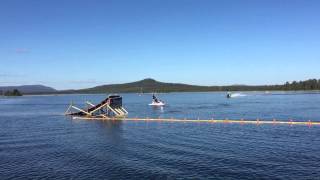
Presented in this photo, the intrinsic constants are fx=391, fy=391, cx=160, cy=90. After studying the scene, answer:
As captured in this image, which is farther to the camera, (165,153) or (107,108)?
(107,108)

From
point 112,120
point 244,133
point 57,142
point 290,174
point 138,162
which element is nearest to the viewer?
point 290,174

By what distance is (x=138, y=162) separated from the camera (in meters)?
43.7

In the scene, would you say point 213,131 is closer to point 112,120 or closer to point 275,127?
point 275,127

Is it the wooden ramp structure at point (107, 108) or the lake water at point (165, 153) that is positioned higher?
the wooden ramp structure at point (107, 108)

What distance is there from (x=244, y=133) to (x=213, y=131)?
5779mm

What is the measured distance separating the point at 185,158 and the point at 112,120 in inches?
2118

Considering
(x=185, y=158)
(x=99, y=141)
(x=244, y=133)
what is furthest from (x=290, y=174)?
(x=99, y=141)

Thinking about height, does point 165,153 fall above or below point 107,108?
below

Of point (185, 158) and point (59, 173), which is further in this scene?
point (185, 158)

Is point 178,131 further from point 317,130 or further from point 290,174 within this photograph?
point 290,174

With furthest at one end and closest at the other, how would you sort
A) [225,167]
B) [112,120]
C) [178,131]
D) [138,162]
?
[112,120]
[178,131]
[138,162]
[225,167]

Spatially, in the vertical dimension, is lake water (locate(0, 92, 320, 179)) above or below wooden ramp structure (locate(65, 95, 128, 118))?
below

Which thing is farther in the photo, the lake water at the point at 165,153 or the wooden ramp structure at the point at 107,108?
the wooden ramp structure at the point at 107,108

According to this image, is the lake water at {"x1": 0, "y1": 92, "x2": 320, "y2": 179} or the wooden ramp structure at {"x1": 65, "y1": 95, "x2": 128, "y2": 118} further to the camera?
the wooden ramp structure at {"x1": 65, "y1": 95, "x2": 128, "y2": 118}
